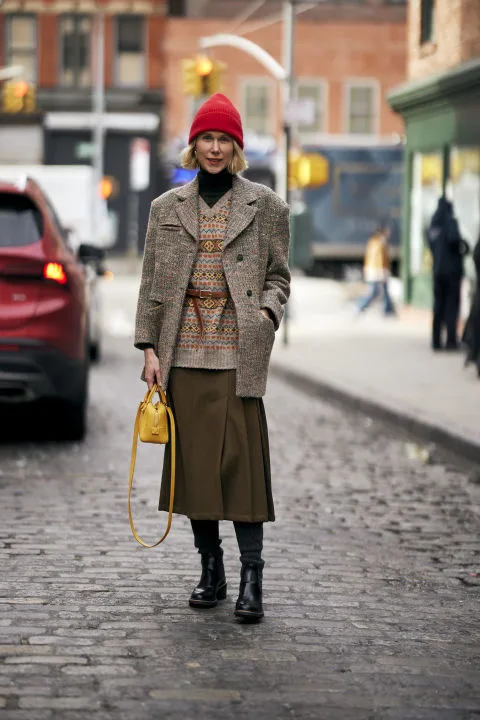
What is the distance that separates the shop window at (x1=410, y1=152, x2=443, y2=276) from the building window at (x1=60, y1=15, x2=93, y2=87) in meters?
26.4

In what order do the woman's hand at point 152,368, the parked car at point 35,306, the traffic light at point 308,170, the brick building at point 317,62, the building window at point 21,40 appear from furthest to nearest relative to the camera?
the building window at point 21,40 → the brick building at point 317,62 → the traffic light at point 308,170 → the parked car at point 35,306 → the woman's hand at point 152,368

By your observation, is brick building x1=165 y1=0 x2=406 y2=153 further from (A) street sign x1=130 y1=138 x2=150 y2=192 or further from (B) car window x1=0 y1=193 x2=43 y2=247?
(B) car window x1=0 y1=193 x2=43 y2=247

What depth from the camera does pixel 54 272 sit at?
32.7 ft

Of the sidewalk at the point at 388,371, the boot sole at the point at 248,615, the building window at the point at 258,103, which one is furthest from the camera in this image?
the building window at the point at 258,103

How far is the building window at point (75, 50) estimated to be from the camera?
5194 centimetres

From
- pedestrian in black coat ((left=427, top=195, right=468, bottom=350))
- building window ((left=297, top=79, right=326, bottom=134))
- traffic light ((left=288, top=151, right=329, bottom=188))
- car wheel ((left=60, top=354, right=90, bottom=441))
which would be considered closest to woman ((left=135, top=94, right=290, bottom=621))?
car wheel ((left=60, top=354, right=90, bottom=441))

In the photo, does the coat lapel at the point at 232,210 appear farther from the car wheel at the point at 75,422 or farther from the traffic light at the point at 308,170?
the traffic light at the point at 308,170

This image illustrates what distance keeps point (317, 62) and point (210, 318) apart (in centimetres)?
4701

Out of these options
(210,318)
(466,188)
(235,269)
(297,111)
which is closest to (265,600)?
(210,318)

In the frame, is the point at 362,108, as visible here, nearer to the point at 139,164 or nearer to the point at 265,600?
the point at 139,164

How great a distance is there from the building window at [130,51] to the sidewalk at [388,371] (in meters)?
28.0

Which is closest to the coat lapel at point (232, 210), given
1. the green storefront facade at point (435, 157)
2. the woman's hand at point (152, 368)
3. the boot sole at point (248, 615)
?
the woman's hand at point (152, 368)

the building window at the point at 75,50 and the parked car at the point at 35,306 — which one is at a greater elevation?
the building window at the point at 75,50

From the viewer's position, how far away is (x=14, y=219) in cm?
1005
